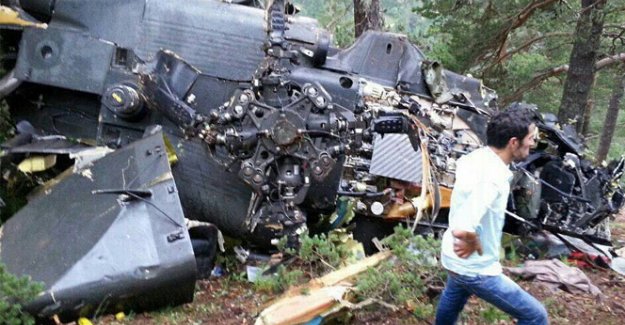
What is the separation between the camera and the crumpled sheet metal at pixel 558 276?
6.04 m

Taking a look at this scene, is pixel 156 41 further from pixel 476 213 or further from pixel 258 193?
pixel 476 213

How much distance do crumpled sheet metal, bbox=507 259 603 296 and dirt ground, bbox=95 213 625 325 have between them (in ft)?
0.31

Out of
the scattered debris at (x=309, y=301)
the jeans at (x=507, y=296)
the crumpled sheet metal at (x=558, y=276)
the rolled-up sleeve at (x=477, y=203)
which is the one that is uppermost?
the rolled-up sleeve at (x=477, y=203)

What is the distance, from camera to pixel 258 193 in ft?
19.6

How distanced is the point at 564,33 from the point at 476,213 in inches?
454

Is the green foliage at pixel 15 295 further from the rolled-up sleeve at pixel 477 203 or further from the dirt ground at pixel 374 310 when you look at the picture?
the rolled-up sleeve at pixel 477 203

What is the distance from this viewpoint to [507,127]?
11.4 ft

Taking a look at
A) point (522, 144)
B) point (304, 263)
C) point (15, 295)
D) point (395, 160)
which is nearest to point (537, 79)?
point (395, 160)

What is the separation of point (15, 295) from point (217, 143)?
7.36 ft

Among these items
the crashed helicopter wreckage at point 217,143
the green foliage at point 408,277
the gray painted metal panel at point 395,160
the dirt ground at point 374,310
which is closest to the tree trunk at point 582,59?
the crashed helicopter wreckage at point 217,143

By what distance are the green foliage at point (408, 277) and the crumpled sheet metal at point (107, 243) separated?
1.32 metres

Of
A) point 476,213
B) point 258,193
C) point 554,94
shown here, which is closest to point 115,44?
point 258,193

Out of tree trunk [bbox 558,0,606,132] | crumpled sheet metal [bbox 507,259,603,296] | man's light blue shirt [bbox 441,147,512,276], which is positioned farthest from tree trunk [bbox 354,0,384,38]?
man's light blue shirt [bbox 441,147,512,276]

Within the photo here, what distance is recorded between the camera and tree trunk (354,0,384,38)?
37.9 ft
